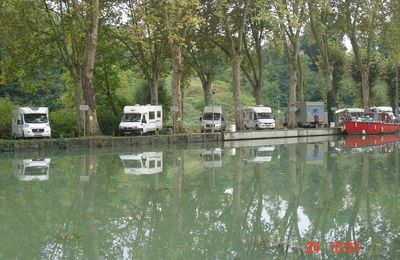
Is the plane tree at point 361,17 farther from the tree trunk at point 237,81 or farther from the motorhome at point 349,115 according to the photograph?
the tree trunk at point 237,81

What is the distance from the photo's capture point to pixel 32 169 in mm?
18938

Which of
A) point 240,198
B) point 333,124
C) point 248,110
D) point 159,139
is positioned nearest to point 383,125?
point 333,124

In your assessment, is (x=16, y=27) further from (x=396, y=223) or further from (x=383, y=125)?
(x=383, y=125)

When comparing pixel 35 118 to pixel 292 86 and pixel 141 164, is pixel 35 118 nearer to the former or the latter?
pixel 141 164

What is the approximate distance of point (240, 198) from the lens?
12719mm

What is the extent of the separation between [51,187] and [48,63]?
2500 centimetres

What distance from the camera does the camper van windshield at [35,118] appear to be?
32156mm

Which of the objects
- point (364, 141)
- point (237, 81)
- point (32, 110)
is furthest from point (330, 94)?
point (32, 110)

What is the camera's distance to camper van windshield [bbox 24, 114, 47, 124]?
32.2 meters

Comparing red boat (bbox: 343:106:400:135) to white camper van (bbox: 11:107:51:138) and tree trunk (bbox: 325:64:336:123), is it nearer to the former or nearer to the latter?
tree trunk (bbox: 325:64:336:123)

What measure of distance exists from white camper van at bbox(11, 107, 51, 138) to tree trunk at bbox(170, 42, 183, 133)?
868 centimetres

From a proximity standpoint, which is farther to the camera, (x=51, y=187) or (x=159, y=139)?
(x=159, y=139)

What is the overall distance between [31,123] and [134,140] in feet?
21.0
